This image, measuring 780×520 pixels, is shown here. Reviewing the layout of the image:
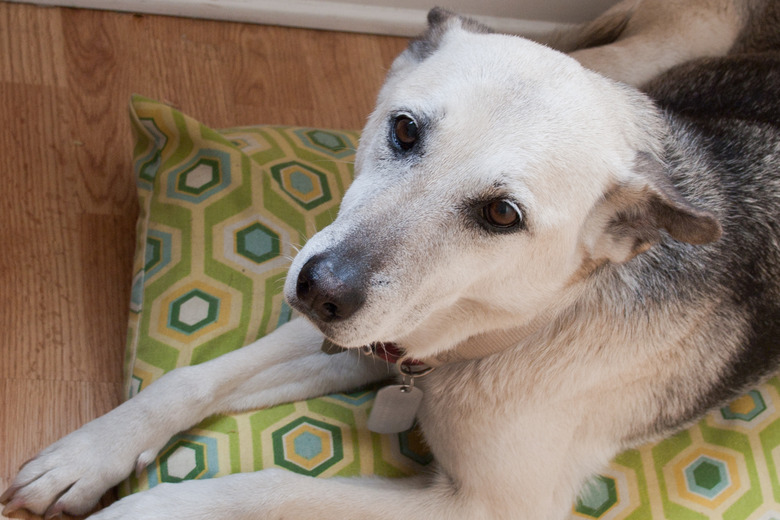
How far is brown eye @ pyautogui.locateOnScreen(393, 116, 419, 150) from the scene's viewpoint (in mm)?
1743

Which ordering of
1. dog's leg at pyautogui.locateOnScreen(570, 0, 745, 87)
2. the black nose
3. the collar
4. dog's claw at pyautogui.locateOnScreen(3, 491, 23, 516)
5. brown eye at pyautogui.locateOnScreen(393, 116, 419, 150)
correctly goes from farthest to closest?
dog's leg at pyautogui.locateOnScreen(570, 0, 745, 87)
dog's claw at pyautogui.locateOnScreen(3, 491, 23, 516)
the collar
brown eye at pyautogui.locateOnScreen(393, 116, 419, 150)
the black nose

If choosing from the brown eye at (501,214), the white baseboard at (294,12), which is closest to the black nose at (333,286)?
the brown eye at (501,214)

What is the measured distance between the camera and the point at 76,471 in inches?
82.7

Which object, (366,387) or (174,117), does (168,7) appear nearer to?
(174,117)

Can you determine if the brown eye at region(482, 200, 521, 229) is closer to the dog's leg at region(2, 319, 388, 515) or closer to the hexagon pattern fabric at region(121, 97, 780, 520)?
the hexagon pattern fabric at region(121, 97, 780, 520)

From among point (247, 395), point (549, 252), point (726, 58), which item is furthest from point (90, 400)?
point (726, 58)

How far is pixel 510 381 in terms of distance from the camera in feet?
6.62

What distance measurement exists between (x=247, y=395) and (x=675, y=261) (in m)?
1.27

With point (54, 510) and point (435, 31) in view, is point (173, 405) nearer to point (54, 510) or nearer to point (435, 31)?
point (54, 510)

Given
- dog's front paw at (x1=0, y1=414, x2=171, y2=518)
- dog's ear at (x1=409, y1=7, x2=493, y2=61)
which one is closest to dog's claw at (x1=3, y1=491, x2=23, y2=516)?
dog's front paw at (x1=0, y1=414, x2=171, y2=518)

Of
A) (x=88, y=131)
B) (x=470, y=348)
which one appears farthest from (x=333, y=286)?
(x=88, y=131)

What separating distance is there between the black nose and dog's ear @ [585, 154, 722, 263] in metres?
0.57

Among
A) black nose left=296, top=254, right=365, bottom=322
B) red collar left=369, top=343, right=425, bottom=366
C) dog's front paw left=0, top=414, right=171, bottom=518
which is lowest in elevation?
dog's front paw left=0, top=414, right=171, bottom=518

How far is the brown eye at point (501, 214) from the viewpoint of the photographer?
5.46ft
